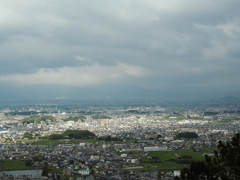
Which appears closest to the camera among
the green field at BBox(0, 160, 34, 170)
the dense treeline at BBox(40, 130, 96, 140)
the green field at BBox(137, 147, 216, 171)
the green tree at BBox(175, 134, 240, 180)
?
the green tree at BBox(175, 134, 240, 180)

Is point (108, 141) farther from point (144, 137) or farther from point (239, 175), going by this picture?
point (239, 175)

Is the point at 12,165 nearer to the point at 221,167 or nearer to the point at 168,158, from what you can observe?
the point at 168,158

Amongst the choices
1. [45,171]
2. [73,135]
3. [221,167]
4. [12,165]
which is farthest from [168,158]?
[73,135]

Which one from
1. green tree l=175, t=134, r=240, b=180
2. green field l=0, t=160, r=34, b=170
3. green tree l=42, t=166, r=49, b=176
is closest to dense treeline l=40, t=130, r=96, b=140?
green field l=0, t=160, r=34, b=170

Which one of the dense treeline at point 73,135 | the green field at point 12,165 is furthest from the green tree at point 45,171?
the dense treeline at point 73,135

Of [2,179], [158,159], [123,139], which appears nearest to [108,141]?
[123,139]

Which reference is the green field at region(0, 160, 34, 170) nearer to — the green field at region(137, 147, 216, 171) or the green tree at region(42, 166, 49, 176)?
the green tree at region(42, 166, 49, 176)

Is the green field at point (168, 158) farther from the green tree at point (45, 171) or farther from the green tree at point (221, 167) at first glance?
the green tree at point (221, 167)
